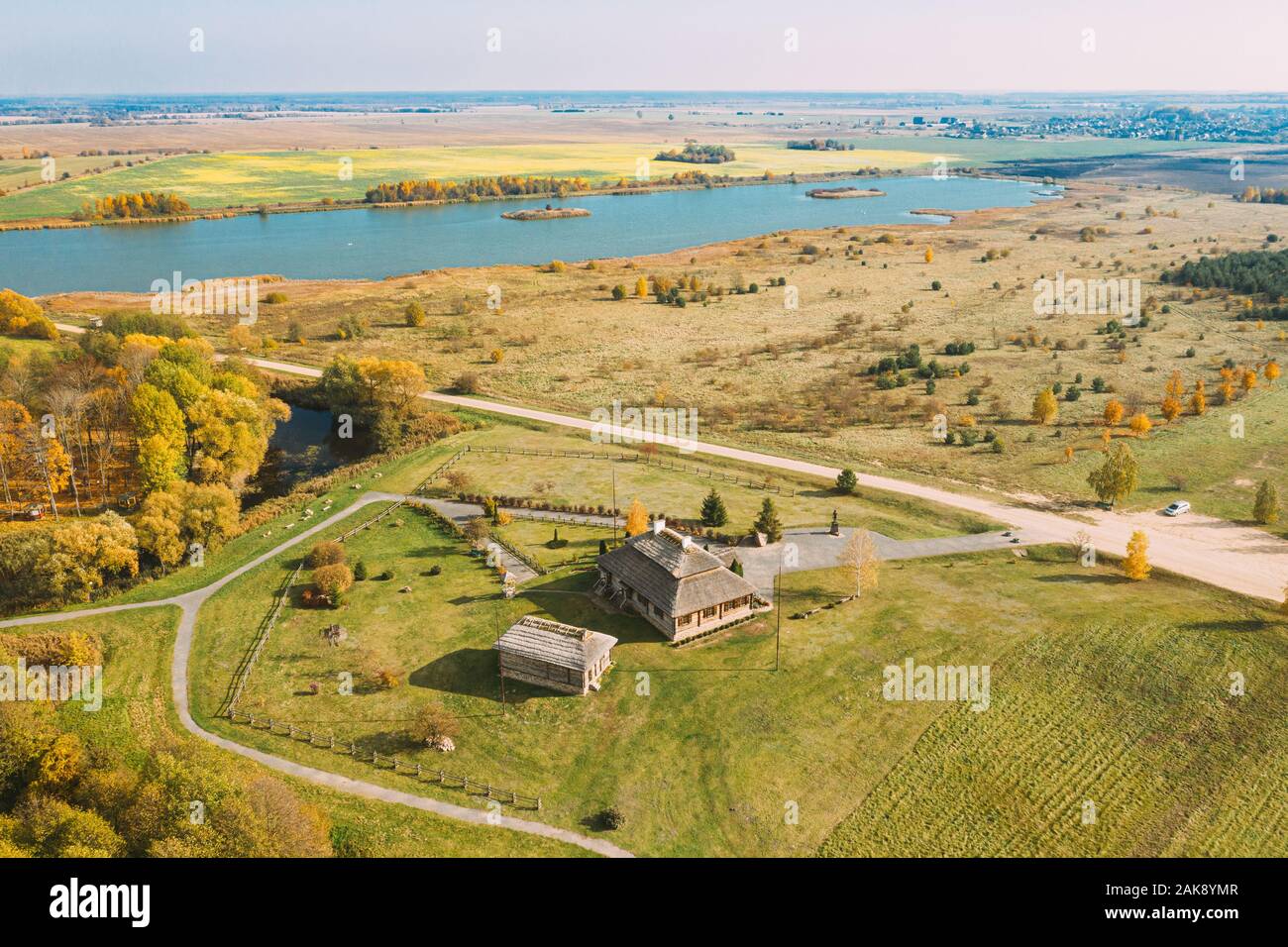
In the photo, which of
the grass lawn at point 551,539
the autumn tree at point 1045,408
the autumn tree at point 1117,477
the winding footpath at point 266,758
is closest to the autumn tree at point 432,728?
the winding footpath at point 266,758

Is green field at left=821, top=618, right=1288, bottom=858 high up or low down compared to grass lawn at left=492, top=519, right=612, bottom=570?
down

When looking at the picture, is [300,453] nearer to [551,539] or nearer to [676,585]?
[551,539]

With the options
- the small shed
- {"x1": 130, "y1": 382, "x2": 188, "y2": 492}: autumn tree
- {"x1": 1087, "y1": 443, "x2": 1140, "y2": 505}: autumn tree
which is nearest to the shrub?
{"x1": 130, "y1": 382, "x2": 188, "y2": 492}: autumn tree

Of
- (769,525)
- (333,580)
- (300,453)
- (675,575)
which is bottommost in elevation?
(333,580)

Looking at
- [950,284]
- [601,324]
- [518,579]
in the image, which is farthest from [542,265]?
[518,579]

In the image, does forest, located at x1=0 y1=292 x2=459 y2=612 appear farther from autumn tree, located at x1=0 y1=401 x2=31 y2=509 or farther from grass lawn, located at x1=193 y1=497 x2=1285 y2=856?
grass lawn, located at x1=193 y1=497 x2=1285 y2=856

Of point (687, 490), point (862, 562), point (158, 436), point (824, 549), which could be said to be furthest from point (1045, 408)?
point (158, 436)

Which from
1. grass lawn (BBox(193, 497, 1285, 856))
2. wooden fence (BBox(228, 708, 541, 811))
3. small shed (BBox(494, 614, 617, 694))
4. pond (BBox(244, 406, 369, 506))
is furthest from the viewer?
pond (BBox(244, 406, 369, 506))
